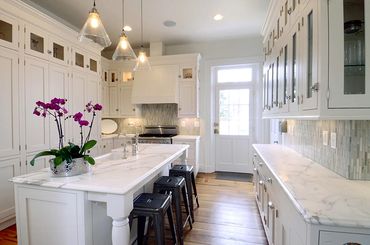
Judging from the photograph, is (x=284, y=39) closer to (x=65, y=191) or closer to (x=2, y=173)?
(x=65, y=191)

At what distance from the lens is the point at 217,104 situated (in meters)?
4.94

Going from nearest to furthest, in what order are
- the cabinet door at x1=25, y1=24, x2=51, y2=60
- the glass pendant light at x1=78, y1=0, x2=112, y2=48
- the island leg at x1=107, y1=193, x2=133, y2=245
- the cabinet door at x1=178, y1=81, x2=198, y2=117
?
the island leg at x1=107, y1=193, x2=133, y2=245, the glass pendant light at x1=78, y1=0, x2=112, y2=48, the cabinet door at x1=25, y1=24, x2=51, y2=60, the cabinet door at x1=178, y1=81, x2=198, y2=117

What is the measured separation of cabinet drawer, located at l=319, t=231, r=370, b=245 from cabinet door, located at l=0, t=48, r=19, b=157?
3.13m

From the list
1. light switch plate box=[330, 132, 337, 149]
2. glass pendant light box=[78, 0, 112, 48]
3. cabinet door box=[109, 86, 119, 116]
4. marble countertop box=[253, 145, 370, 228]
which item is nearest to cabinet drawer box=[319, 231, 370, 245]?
marble countertop box=[253, 145, 370, 228]

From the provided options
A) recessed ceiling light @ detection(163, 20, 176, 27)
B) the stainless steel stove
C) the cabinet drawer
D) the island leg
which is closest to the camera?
the cabinet drawer

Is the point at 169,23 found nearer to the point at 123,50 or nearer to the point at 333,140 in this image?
the point at 123,50

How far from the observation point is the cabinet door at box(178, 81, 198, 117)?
14.9 feet

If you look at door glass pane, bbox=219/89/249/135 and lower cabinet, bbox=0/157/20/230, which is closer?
lower cabinet, bbox=0/157/20/230

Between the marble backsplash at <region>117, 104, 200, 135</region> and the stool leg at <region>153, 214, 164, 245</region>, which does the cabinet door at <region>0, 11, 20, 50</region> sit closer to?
the stool leg at <region>153, 214, 164, 245</region>

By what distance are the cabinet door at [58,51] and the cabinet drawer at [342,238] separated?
3.65 metres

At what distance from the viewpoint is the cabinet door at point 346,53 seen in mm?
1163

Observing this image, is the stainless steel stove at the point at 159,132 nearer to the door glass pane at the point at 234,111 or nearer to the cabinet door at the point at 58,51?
the door glass pane at the point at 234,111

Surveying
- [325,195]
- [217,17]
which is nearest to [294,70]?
[325,195]

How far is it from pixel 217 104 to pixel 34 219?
13.5 ft
